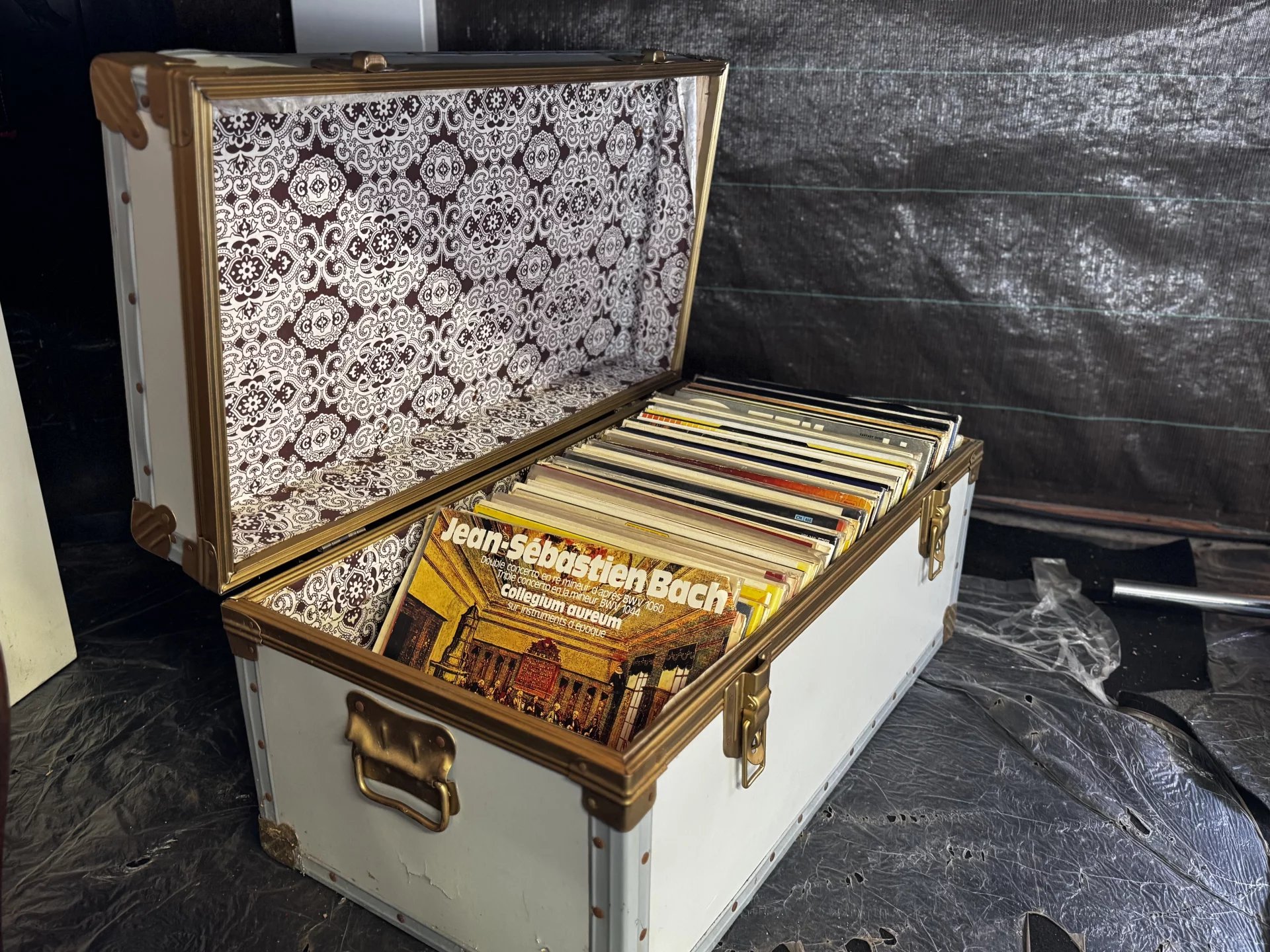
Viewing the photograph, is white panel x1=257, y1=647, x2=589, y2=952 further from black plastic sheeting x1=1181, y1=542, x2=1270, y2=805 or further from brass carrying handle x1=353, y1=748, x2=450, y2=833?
black plastic sheeting x1=1181, y1=542, x2=1270, y2=805

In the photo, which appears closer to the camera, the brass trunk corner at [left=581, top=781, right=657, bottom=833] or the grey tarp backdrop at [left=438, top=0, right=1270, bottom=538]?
the brass trunk corner at [left=581, top=781, right=657, bottom=833]

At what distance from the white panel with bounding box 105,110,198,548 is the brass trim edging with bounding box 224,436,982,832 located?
168 millimetres

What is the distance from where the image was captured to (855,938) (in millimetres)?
1348

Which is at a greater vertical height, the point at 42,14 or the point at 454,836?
the point at 42,14

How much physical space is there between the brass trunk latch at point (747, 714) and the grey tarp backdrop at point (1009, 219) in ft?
4.46

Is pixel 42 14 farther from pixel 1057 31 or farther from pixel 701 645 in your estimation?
pixel 1057 31

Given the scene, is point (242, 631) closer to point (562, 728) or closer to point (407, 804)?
point (407, 804)

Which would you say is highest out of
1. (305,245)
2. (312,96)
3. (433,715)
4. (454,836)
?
(312,96)

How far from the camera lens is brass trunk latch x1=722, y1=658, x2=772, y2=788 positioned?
1185 millimetres

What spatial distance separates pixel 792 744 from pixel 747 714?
0.21 m

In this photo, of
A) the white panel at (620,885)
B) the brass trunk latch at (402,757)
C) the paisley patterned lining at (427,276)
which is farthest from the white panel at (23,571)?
the white panel at (620,885)

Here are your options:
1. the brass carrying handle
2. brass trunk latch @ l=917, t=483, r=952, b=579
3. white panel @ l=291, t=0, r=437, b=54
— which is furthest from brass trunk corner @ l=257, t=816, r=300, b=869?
white panel @ l=291, t=0, r=437, b=54

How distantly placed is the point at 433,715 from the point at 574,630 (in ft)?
0.75

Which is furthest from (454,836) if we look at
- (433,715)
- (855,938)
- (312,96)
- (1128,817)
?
(1128,817)
